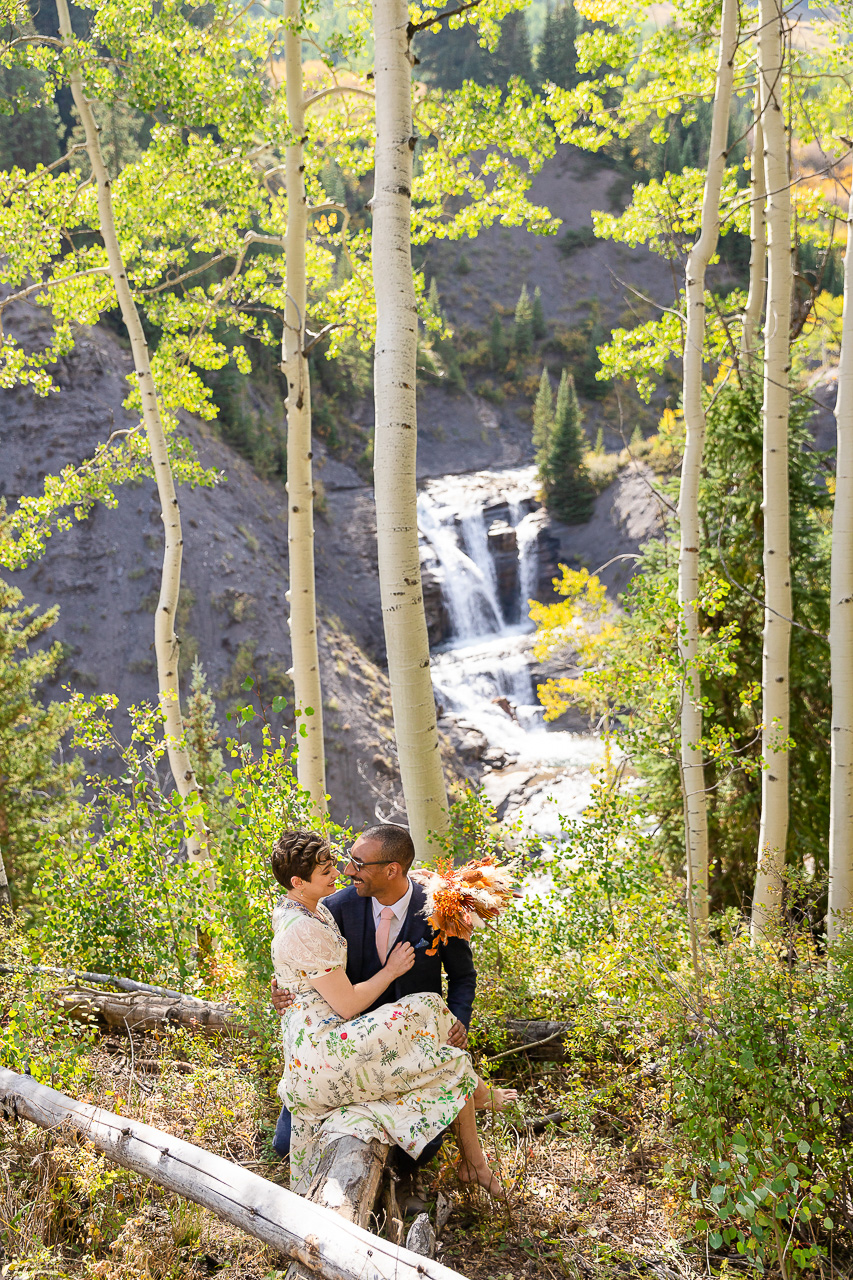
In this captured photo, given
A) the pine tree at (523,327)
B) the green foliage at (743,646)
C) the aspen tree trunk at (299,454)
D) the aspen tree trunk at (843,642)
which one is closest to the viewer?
the aspen tree trunk at (843,642)

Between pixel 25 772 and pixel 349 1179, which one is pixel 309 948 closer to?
pixel 349 1179

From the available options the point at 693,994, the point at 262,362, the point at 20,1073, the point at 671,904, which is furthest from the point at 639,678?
the point at 262,362

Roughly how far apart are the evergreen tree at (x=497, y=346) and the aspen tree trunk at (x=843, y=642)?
111 ft

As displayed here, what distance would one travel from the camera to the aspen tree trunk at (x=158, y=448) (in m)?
5.32

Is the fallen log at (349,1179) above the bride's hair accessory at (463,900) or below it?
below

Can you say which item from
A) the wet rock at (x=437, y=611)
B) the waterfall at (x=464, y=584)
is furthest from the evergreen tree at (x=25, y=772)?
the waterfall at (x=464, y=584)

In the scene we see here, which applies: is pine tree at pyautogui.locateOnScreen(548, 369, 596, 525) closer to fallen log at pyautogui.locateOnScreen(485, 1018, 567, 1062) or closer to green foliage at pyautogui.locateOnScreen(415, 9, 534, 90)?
fallen log at pyautogui.locateOnScreen(485, 1018, 567, 1062)

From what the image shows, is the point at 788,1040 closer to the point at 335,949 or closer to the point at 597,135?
the point at 335,949

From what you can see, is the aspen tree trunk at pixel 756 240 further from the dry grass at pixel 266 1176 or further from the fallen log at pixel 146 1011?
the fallen log at pixel 146 1011

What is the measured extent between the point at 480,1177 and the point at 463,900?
0.80 m

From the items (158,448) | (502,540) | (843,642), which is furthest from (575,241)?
(843,642)

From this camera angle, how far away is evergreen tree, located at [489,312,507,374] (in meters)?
35.9

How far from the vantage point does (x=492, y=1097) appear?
2.58 meters

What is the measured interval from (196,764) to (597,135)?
6142 mm
